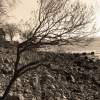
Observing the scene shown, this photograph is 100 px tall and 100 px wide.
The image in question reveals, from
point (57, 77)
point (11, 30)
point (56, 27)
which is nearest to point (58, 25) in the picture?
point (56, 27)

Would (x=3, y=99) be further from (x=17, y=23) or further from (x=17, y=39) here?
(x=17, y=23)

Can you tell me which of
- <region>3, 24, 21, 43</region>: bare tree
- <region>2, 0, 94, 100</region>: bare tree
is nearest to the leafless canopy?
<region>2, 0, 94, 100</region>: bare tree

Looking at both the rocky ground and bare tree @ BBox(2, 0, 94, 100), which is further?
the rocky ground

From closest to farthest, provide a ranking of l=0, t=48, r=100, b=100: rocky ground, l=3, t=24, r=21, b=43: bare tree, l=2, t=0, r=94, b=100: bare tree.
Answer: l=2, t=0, r=94, b=100: bare tree
l=3, t=24, r=21, b=43: bare tree
l=0, t=48, r=100, b=100: rocky ground

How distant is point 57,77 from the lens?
14.0 metres

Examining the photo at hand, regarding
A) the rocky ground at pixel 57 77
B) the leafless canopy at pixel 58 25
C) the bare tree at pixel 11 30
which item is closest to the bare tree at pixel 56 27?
the leafless canopy at pixel 58 25

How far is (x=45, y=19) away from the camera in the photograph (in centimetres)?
1105

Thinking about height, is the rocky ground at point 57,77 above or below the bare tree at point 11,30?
below

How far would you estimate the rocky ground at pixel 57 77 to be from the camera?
1294 centimetres

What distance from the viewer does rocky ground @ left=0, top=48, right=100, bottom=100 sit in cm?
1294

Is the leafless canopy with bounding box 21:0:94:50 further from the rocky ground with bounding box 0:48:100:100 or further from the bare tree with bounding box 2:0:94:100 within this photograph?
the rocky ground with bounding box 0:48:100:100

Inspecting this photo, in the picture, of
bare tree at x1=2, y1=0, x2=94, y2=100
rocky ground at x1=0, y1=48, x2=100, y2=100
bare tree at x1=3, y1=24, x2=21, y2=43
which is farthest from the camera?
rocky ground at x1=0, y1=48, x2=100, y2=100

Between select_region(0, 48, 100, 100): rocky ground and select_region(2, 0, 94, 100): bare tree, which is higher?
select_region(2, 0, 94, 100): bare tree

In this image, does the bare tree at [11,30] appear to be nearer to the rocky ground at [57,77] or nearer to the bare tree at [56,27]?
the rocky ground at [57,77]
